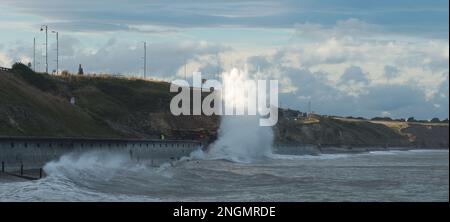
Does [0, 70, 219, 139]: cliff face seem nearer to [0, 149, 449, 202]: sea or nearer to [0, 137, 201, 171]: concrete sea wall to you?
[0, 137, 201, 171]: concrete sea wall

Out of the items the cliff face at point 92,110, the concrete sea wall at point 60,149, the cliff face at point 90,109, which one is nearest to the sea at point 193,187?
the concrete sea wall at point 60,149

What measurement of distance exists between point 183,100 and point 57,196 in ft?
450

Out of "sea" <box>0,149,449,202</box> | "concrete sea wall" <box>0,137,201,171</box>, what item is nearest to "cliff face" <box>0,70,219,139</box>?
"concrete sea wall" <box>0,137,201,171</box>

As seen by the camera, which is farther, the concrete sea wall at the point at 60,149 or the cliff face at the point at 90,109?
the cliff face at the point at 90,109

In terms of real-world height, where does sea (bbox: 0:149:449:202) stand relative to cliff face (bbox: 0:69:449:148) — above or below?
below

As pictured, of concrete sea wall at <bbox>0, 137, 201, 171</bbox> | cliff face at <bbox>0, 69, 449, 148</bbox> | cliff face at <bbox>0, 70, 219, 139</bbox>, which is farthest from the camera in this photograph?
cliff face at <bbox>0, 69, 449, 148</bbox>

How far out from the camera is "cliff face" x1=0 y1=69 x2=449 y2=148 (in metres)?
76.4

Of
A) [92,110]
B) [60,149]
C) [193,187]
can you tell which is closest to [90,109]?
[92,110]

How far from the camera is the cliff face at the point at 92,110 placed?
3007 inches

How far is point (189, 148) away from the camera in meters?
101

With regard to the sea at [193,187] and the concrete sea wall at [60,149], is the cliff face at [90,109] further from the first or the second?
the sea at [193,187]

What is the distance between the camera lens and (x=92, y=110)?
126m
